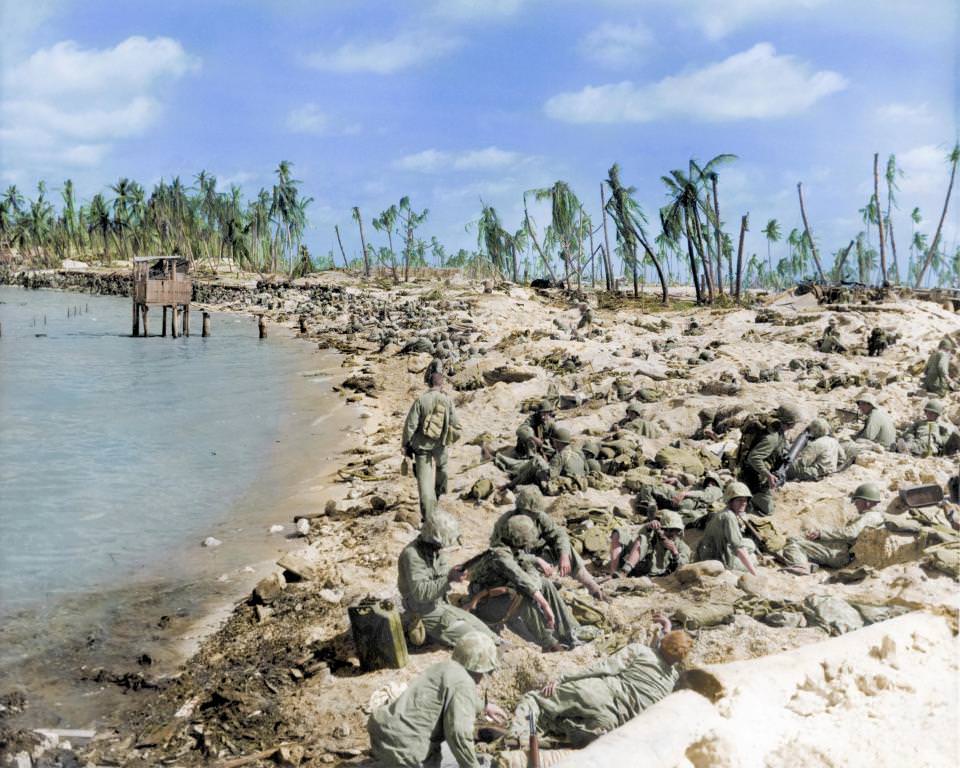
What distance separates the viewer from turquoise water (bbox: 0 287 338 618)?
11414 millimetres

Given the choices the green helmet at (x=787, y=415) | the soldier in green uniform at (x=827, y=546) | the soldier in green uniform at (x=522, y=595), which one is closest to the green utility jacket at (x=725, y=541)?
the soldier in green uniform at (x=827, y=546)

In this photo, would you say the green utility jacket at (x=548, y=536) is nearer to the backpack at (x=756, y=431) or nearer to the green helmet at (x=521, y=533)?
the green helmet at (x=521, y=533)

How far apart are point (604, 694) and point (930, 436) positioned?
352 inches

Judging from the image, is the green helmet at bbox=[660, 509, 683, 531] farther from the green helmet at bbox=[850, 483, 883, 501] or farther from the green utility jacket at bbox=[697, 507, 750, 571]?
the green helmet at bbox=[850, 483, 883, 501]

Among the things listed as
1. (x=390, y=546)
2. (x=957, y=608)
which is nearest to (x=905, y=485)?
(x=957, y=608)

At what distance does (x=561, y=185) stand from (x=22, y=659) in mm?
40072

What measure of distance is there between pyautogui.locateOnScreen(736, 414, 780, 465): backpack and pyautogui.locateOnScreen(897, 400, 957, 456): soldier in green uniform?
2845mm

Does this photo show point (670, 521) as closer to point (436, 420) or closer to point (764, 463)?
point (764, 463)

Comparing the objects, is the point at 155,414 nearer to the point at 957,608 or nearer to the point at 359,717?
the point at 359,717

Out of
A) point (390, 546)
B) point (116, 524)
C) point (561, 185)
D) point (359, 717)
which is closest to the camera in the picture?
point (359, 717)

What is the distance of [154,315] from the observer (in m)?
57.0

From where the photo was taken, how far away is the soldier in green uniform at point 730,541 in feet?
28.6

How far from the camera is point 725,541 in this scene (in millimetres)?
8805

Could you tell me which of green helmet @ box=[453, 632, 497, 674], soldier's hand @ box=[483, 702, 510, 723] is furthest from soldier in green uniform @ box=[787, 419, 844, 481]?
green helmet @ box=[453, 632, 497, 674]
